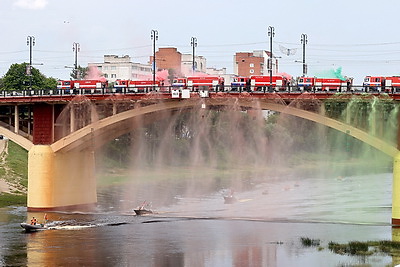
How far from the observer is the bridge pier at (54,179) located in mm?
95750

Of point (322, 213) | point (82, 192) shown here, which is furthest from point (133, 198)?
point (322, 213)

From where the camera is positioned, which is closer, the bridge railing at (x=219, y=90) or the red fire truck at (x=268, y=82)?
the bridge railing at (x=219, y=90)

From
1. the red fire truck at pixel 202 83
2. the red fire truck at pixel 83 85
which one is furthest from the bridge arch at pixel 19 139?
the red fire truck at pixel 202 83

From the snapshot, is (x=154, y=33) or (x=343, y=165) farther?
(x=343, y=165)

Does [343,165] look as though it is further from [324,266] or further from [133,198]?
[324,266]

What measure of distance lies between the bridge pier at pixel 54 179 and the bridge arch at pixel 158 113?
52.3 inches

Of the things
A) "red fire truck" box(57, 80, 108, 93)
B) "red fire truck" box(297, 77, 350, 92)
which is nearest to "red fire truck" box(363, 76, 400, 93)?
"red fire truck" box(297, 77, 350, 92)

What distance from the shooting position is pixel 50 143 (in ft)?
315

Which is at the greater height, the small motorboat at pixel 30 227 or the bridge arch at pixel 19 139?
the bridge arch at pixel 19 139

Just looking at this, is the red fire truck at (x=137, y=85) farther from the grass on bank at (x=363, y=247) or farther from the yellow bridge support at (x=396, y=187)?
the grass on bank at (x=363, y=247)

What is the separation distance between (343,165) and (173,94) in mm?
81085

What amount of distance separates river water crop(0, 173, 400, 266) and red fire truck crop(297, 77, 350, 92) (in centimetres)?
1272

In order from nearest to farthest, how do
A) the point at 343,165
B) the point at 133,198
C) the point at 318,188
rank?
the point at 133,198 < the point at 318,188 < the point at 343,165

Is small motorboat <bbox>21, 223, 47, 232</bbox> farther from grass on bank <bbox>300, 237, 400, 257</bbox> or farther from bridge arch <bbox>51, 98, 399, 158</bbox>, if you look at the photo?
grass on bank <bbox>300, 237, 400, 257</bbox>
